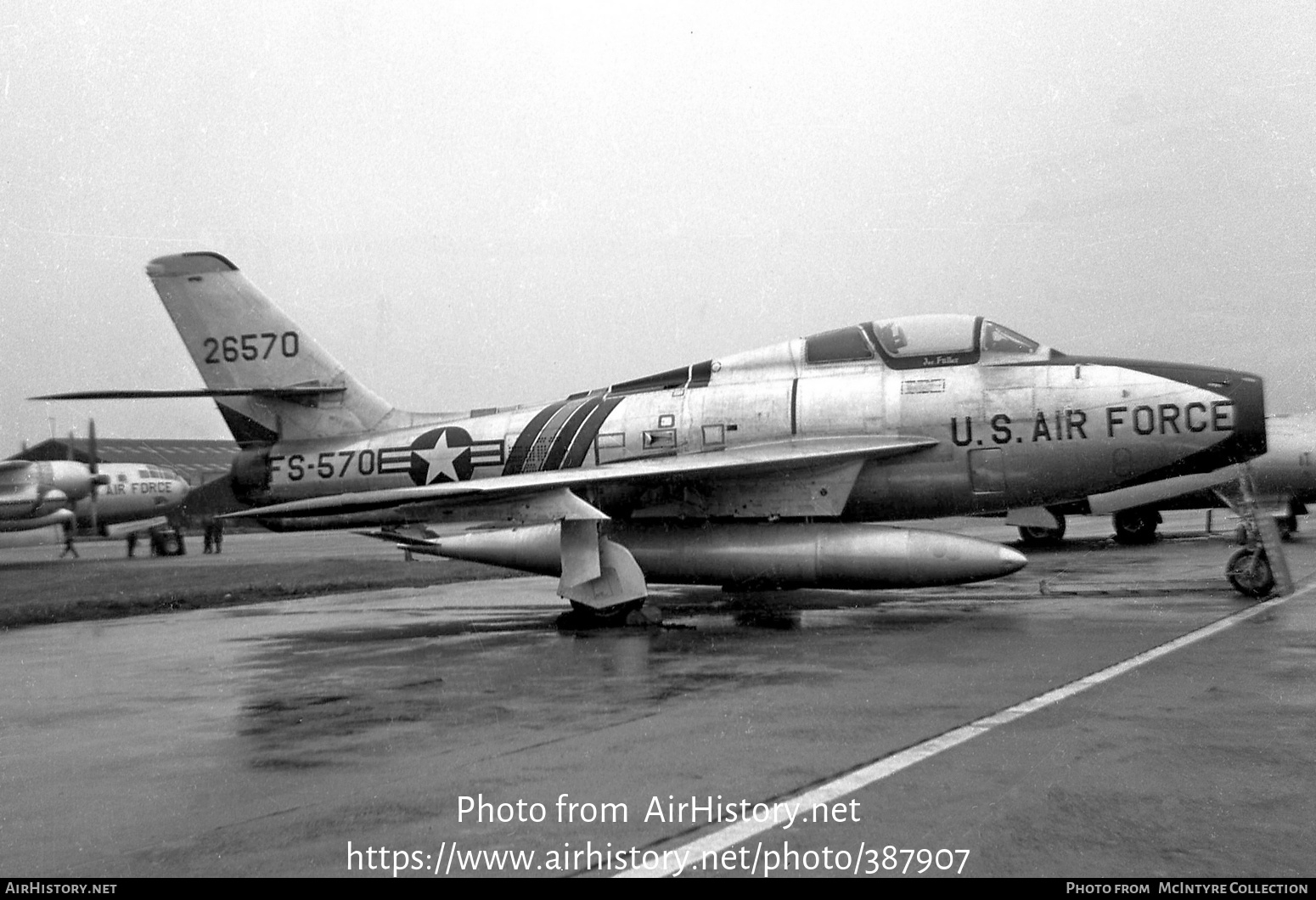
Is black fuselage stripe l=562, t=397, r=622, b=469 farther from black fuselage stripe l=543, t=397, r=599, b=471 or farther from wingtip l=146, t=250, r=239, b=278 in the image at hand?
wingtip l=146, t=250, r=239, b=278

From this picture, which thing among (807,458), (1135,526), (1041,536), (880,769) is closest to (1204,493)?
(1135,526)

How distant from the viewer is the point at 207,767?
6145 millimetres

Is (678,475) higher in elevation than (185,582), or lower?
higher

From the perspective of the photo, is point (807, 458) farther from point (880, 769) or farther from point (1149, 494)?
point (1149, 494)

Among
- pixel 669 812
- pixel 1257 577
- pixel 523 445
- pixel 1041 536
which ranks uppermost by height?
pixel 523 445

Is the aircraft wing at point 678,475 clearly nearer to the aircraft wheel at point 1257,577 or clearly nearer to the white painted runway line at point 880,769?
the aircraft wheel at point 1257,577

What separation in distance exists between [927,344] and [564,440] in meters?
4.53

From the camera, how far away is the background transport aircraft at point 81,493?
35.2 meters

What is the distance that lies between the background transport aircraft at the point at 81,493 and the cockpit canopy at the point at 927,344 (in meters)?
24.0

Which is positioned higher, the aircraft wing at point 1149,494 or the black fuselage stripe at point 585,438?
the black fuselage stripe at point 585,438

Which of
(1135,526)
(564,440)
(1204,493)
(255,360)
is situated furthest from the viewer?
(1135,526)

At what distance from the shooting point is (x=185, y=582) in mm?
22531

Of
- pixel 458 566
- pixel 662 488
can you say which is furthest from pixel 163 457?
pixel 662 488

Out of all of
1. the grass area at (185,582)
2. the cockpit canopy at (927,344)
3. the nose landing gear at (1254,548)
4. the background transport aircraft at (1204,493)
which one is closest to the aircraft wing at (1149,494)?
the background transport aircraft at (1204,493)
